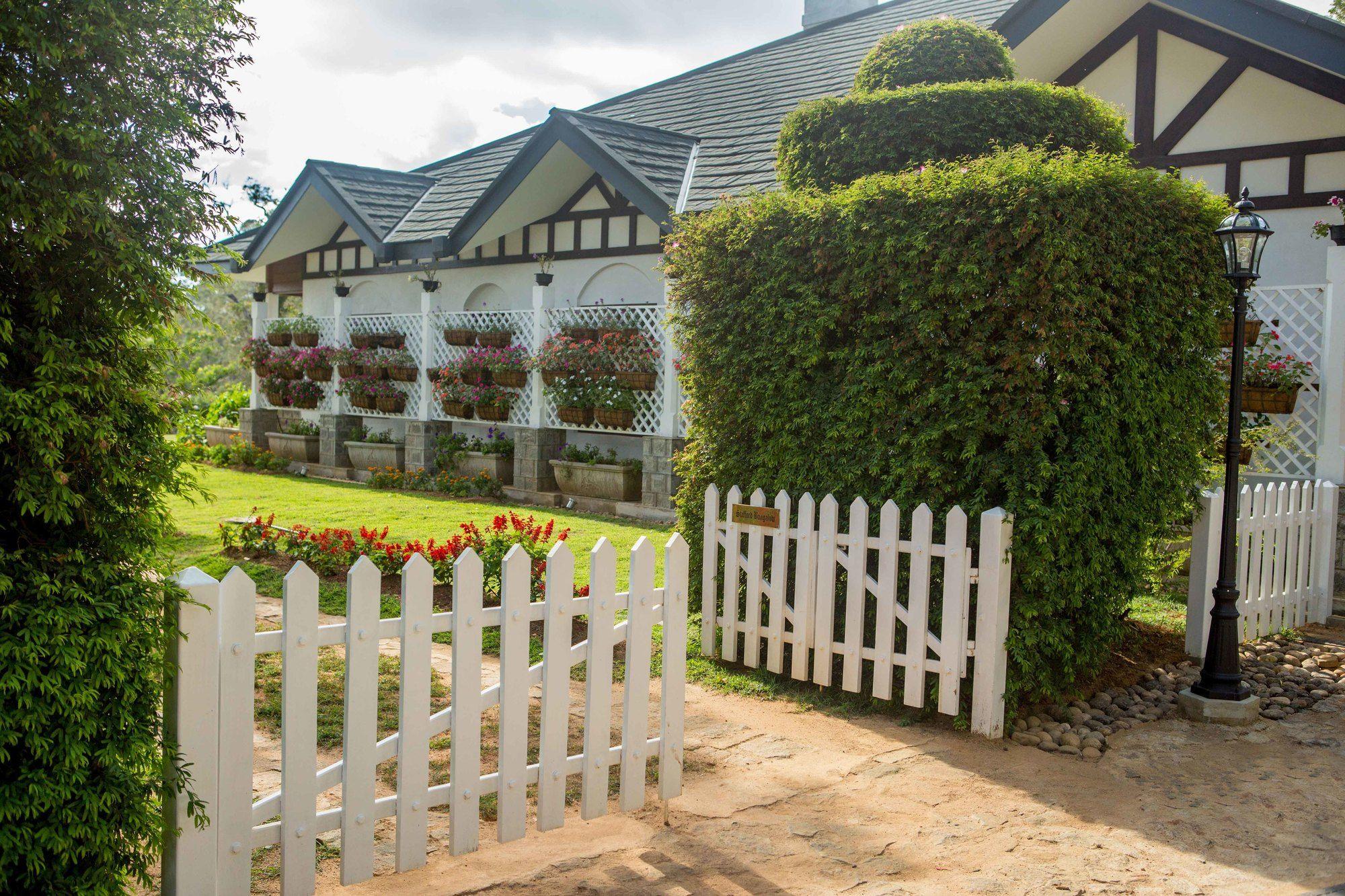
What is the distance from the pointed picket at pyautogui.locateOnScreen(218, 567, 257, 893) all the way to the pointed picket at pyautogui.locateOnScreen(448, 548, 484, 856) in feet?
Answer: 2.20

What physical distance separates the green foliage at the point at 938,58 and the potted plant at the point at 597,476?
21.6 ft

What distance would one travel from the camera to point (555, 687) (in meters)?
3.83

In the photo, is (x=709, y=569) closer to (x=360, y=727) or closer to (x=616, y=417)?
(x=360, y=727)

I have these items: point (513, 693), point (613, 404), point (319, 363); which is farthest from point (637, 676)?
point (319, 363)

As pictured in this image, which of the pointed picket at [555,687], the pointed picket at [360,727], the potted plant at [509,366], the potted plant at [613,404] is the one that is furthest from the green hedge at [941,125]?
the potted plant at [509,366]

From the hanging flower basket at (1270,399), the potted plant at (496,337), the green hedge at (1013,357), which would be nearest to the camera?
the green hedge at (1013,357)

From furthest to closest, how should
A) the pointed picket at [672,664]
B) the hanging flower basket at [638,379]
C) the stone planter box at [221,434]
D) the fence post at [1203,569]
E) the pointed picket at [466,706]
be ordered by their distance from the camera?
the stone planter box at [221,434]
the hanging flower basket at [638,379]
the fence post at [1203,569]
the pointed picket at [672,664]
the pointed picket at [466,706]

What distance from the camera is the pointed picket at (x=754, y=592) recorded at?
20.0ft

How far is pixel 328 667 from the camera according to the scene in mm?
6031

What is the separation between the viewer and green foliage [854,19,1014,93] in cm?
754

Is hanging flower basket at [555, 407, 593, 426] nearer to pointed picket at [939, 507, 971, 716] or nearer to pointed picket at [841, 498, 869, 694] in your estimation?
pointed picket at [841, 498, 869, 694]

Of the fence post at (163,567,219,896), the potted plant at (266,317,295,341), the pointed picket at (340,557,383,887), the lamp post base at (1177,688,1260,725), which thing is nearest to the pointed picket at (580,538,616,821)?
the pointed picket at (340,557,383,887)

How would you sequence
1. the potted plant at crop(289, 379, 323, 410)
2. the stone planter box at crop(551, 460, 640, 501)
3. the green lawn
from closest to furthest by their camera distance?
the green lawn, the stone planter box at crop(551, 460, 640, 501), the potted plant at crop(289, 379, 323, 410)

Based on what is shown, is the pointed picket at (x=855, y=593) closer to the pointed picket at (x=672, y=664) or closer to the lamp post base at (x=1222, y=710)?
the pointed picket at (x=672, y=664)
